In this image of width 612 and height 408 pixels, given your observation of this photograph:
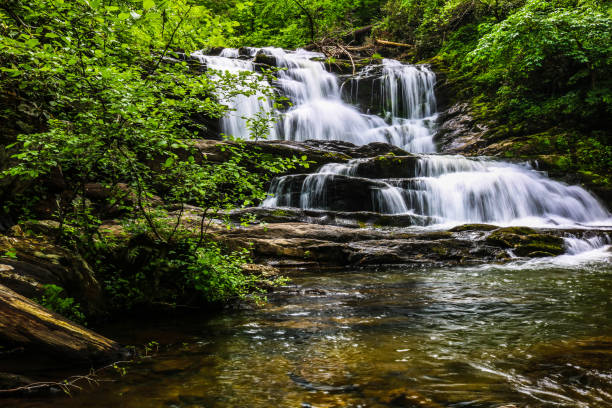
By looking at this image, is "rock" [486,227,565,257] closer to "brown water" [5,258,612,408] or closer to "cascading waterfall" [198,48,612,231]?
"cascading waterfall" [198,48,612,231]

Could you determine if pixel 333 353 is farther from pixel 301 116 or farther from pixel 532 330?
pixel 301 116

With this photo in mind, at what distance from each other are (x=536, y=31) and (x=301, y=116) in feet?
35.0

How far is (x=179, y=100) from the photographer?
4.35m

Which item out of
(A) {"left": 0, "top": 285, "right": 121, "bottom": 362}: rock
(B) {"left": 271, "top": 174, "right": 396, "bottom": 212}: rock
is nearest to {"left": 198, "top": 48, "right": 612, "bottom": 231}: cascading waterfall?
(B) {"left": 271, "top": 174, "right": 396, "bottom": 212}: rock

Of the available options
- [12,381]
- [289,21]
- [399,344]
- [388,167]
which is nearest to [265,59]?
[289,21]

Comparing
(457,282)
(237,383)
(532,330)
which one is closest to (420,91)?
(457,282)

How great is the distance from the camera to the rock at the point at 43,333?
2457 mm

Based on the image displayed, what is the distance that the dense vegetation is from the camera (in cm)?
341

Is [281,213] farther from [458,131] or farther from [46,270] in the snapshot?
[458,131]

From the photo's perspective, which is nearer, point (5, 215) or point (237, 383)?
point (237, 383)

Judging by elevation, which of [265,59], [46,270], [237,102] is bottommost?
[46,270]

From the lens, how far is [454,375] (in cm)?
262

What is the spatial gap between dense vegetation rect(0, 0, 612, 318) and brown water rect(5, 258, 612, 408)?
0.99 meters

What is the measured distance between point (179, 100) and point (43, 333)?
9.36 ft
